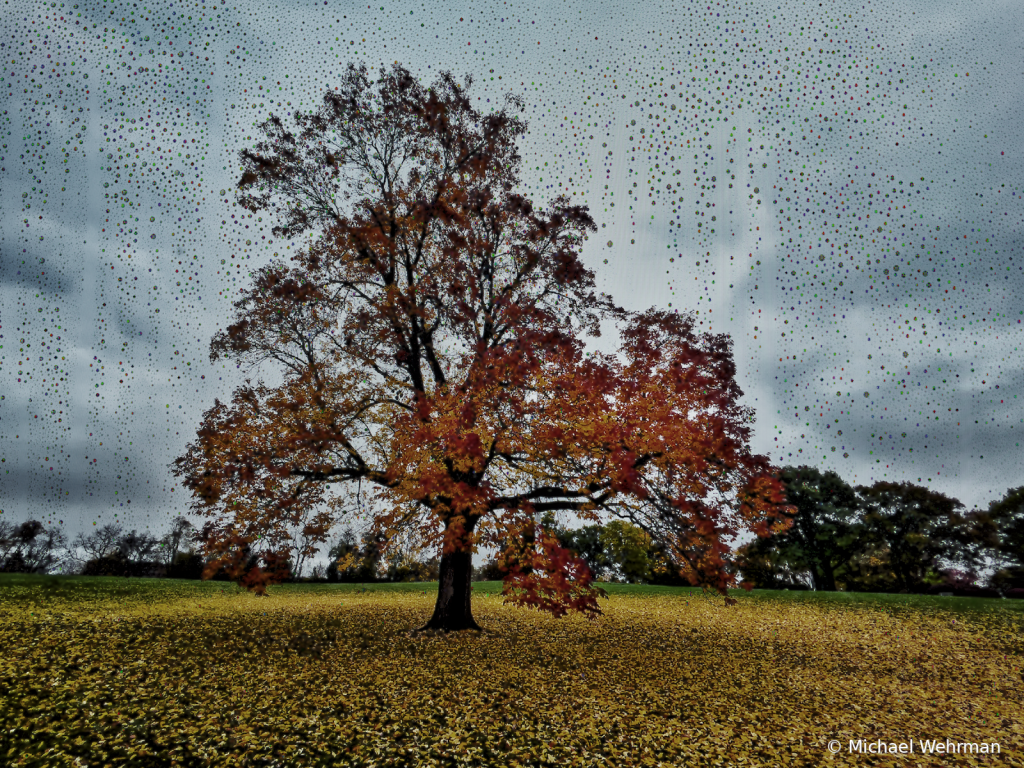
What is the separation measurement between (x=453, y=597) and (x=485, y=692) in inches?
206

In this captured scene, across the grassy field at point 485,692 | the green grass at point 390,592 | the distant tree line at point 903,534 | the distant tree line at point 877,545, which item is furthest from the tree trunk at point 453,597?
the distant tree line at point 903,534

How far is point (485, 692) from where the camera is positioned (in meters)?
8.02

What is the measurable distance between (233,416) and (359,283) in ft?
17.0

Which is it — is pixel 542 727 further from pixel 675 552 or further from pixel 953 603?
pixel 953 603

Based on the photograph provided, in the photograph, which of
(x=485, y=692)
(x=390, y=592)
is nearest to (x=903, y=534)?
(x=390, y=592)

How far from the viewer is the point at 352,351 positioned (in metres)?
13.0

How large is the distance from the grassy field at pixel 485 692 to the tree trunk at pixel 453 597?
0.77 metres

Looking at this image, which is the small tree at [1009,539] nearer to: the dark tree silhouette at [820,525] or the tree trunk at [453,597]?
the dark tree silhouette at [820,525]

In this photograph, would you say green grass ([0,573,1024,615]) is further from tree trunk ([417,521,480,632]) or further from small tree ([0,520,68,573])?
small tree ([0,520,68,573])

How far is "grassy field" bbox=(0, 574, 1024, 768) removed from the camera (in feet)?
19.6

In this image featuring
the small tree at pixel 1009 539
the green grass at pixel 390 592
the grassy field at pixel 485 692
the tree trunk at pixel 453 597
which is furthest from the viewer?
the small tree at pixel 1009 539

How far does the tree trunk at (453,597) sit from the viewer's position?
12906mm

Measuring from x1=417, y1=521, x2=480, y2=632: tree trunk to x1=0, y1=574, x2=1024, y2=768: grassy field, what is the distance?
2.53 feet

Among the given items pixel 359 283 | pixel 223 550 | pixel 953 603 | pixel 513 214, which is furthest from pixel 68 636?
pixel 953 603
